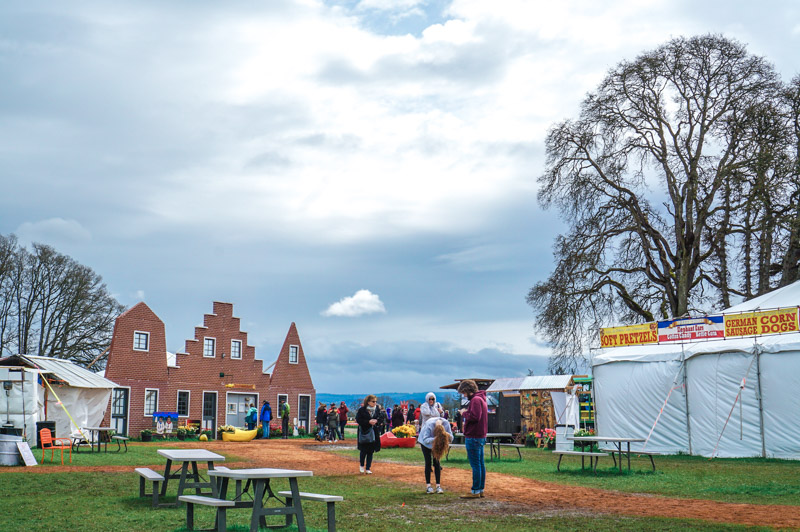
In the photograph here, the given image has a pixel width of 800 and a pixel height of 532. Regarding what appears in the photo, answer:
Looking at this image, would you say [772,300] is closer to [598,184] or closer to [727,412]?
[727,412]

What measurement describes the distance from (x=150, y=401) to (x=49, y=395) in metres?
8.50

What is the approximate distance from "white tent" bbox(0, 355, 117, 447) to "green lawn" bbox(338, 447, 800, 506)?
10761 mm

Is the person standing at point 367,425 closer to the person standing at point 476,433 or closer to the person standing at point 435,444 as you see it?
the person standing at point 435,444

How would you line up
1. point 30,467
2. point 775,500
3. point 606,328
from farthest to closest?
point 606,328
point 30,467
point 775,500

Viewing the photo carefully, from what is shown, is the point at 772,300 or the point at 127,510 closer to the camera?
the point at 127,510

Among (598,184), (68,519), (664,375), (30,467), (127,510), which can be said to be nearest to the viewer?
(68,519)

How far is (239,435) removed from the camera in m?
33.7

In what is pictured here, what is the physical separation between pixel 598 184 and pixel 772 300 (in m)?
7.80

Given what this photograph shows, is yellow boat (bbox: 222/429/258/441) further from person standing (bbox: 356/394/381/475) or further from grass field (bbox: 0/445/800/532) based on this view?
person standing (bbox: 356/394/381/475)

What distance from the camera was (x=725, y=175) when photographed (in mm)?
26047

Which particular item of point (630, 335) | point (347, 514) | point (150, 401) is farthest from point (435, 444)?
point (150, 401)

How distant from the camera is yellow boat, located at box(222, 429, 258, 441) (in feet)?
110

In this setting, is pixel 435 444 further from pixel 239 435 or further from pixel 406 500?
pixel 239 435

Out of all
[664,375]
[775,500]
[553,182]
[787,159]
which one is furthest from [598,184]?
[775,500]
